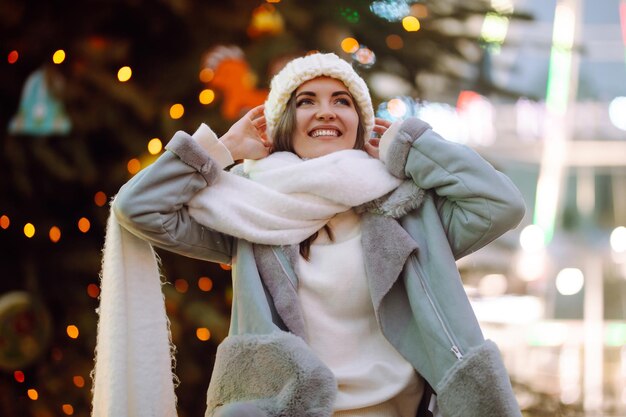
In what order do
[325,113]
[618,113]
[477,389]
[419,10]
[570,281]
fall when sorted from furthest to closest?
1. [618,113]
2. [570,281]
3. [419,10]
4. [325,113]
5. [477,389]

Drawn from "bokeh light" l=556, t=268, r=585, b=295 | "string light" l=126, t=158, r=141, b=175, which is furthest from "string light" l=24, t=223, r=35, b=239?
"bokeh light" l=556, t=268, r=585, b=295

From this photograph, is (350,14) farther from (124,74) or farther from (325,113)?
(325,113)

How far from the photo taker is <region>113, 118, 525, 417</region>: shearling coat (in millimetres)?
1479

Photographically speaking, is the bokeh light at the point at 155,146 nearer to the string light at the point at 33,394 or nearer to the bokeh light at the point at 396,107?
the bokeh light at the point at 396,107

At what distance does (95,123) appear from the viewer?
291cm

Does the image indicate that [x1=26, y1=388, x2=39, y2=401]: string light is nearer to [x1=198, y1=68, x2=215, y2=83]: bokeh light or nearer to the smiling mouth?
[x1=198, y1=68, x2=215, y2=83]: bokeh light

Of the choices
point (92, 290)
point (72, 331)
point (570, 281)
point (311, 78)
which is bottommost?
point (570, 281)

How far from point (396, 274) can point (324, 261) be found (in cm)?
14

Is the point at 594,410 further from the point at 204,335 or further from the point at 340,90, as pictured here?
the point at 340,90

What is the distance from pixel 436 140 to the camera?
5.24 feet

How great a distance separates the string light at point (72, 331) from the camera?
2902 mm

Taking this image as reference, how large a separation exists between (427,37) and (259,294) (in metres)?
1.84

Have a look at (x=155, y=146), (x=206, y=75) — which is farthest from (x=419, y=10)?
(x=155, y=146)

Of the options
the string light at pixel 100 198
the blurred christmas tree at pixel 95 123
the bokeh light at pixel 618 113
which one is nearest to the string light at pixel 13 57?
the blurred christmas tree at pixel 95 123
